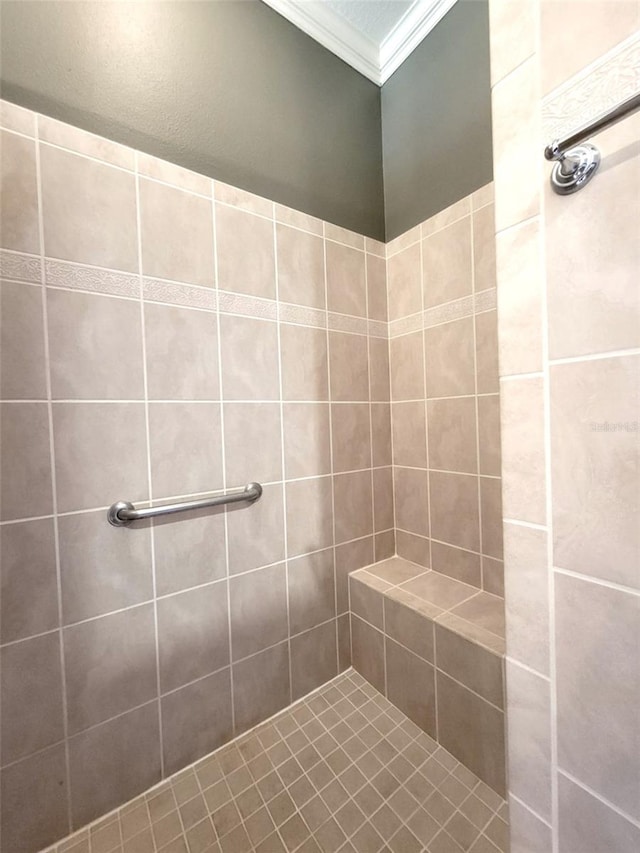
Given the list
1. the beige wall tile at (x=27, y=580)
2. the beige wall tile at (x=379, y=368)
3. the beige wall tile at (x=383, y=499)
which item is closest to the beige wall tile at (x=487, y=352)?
the beige wall tile at (x=379, y=368)

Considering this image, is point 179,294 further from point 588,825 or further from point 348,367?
point 588,825

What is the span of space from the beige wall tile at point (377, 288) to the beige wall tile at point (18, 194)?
3.45 ft

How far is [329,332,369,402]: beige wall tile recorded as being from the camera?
4.10ft

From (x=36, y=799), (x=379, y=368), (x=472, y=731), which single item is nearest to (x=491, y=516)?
(x=472, y=731)

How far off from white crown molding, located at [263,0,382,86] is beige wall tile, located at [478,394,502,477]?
1450mm

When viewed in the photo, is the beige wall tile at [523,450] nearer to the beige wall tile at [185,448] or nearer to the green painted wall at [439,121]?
the beige wall tile at [185,448]

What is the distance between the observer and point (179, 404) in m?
0.93

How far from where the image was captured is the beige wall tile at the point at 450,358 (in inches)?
45.4

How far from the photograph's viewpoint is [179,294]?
93 cm

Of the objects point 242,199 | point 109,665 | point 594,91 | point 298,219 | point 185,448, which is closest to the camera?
point 594,91

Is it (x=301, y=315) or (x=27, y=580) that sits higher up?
(x=301, y=315)

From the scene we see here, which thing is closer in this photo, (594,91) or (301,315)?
(594,91)

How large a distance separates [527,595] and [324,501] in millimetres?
782

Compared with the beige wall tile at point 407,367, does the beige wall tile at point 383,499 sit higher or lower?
lower
